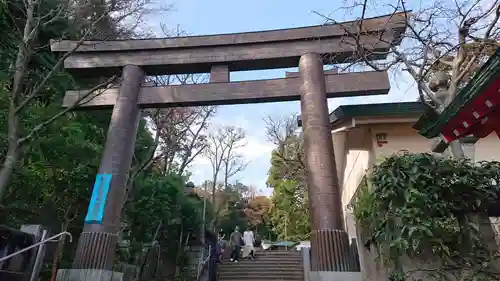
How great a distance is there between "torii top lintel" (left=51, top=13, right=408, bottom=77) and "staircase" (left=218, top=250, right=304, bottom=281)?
654cm

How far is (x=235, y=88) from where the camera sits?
8977 mm

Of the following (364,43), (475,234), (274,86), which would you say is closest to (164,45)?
(274,86)

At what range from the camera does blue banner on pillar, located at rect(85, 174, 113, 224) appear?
743 cm

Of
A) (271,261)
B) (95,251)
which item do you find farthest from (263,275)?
(95,251)

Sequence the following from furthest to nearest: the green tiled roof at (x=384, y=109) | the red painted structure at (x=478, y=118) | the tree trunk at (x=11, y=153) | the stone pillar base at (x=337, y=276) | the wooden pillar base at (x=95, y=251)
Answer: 1. the green tiled roof at (x=384, y=109)
2. the wooden pillar base at (x=95, y=251)
3. the stone pillar base at (x=337, y=276)
4. the tree trunk at (x=11, y=153)
5. the red painted structure at (x=478, y=118)

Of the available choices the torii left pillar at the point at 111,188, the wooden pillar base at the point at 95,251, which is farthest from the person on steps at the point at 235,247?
the wooden pillar base at the point at 95,251

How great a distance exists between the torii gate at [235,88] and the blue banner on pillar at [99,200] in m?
0.02

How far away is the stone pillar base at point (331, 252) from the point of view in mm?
6562

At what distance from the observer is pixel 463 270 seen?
417 centimetres

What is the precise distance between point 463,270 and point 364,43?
5902 millimetres

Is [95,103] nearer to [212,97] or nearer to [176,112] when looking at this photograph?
[212,97]

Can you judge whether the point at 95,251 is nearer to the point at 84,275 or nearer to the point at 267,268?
the point at 84,275

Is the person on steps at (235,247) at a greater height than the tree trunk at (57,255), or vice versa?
the person on steps at (235,247)

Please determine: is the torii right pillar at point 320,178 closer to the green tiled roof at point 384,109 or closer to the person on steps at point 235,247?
the green tiled roof at point 384,109
